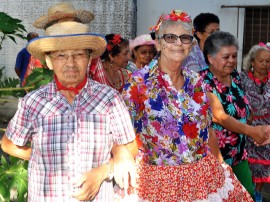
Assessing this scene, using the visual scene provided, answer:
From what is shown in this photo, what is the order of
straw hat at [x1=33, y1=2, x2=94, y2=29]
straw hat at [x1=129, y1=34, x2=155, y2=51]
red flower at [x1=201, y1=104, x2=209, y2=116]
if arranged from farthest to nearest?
1. straw hat at [x1=129, y1=34, x2=155, y2=51]
2. red flower at [x1=201, y1=104, x2=209, y2=116]
3. straw hat at [x1=33, y1=2, x2=94, y2=29]

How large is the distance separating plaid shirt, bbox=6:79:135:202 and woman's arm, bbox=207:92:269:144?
1320 millimetres

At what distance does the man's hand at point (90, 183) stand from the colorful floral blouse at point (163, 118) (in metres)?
0.66

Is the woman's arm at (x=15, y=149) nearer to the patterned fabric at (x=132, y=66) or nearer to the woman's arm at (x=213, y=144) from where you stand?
the woman's arm at (x=213, y=144)

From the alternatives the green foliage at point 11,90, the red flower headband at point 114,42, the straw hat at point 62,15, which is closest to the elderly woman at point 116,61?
the red flower headband at point 114,42

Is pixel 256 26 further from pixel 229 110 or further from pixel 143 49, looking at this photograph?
pixel 229 110

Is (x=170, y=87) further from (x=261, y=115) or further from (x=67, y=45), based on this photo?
(x=261, y=115)

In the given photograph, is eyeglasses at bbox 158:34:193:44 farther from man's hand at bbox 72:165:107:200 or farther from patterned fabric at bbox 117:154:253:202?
man's hand at bbox 72:165:107:200

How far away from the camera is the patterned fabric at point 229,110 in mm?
4309

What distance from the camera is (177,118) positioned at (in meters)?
3.44

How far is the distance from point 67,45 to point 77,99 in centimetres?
29

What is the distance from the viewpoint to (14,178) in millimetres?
3641

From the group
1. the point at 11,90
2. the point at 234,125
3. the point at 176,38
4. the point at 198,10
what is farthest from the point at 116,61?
the point at 198,10

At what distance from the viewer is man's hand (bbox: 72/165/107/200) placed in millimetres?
2766

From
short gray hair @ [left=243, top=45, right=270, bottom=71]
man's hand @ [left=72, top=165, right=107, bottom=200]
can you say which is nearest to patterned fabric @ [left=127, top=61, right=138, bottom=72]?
short gray hair @ [left=243, top=45, right=270, bottom=71]
